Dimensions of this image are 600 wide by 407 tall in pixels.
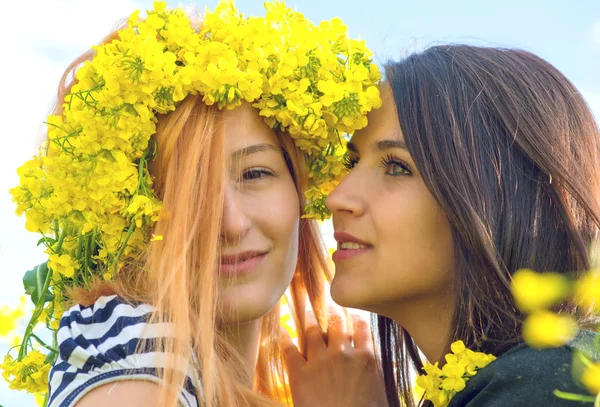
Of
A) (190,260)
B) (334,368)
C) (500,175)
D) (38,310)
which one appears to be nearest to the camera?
(190,260)

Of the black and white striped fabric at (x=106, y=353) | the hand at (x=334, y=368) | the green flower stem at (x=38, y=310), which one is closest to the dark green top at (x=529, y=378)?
the black and white striped fabric at (x=106, y=353)

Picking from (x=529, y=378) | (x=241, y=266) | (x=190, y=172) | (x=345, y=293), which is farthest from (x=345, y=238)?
(x=529, y=378)

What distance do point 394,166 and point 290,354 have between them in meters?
1.03

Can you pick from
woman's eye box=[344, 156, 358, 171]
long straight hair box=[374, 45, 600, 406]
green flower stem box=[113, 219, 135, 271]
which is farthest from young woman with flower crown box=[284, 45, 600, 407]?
green flower stem box=[113, 219, 135, 271]

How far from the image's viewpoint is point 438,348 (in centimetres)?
299

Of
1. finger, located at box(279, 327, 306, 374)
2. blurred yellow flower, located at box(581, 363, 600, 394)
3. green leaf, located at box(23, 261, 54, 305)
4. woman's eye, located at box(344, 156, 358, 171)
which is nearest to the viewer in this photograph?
blurred yellow flower, located at box(581, 363, 600, 394)

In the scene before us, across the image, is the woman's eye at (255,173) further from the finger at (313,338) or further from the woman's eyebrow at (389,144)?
the finger at (313,338)

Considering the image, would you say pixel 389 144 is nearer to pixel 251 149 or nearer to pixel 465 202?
pixel 465 202

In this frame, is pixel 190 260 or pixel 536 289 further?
pixel 536 289

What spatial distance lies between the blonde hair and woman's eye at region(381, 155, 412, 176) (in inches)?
14.0

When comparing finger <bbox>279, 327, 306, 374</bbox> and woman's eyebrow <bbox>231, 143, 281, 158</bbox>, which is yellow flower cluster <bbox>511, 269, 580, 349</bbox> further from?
finger <bbox>279, 327, 306, 374</bbox>

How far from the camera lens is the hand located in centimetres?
334

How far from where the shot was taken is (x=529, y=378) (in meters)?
2.15

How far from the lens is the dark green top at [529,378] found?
211 cm
